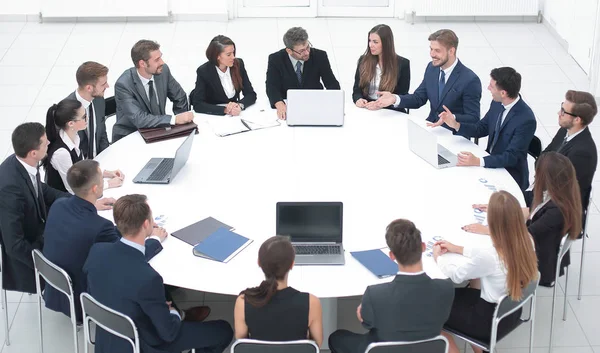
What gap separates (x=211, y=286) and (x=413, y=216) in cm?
132

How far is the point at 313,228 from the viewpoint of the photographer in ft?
15.1

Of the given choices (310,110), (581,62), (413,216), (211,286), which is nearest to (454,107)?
(310,110)

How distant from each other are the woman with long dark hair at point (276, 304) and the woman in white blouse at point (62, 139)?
176 cm

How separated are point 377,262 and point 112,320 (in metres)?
1.37

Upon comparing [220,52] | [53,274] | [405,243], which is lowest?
[53,274]

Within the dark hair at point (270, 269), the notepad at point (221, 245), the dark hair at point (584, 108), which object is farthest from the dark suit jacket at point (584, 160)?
the dark hair at point (270, 269)

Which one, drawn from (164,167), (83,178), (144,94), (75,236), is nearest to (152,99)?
(144,94)

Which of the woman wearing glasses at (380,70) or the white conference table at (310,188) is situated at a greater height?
the woman wearing glasses at (380,70)

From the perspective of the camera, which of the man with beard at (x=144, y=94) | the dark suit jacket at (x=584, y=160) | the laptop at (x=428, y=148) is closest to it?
the dark suit jacket at (x=584, y=160)

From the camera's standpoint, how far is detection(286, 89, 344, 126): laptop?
614 centimetres

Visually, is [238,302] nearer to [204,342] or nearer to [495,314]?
[204,342]

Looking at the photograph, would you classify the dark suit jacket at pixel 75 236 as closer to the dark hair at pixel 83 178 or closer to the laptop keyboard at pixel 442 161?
the dark hair at pixel 83 178

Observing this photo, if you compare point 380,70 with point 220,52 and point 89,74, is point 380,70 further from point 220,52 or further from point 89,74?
point 89,74

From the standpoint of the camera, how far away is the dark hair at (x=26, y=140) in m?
4.94
